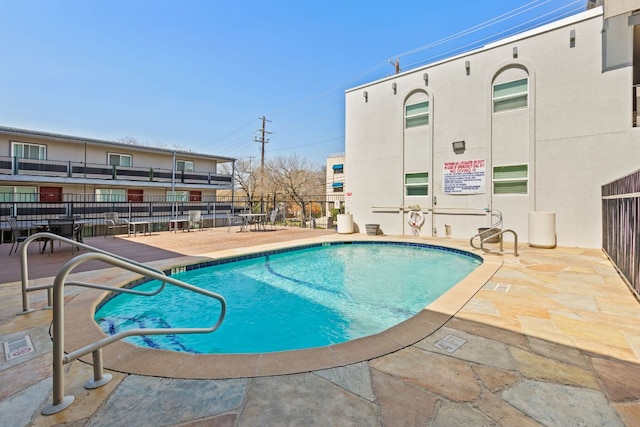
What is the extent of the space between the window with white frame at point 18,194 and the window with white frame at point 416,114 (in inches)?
717

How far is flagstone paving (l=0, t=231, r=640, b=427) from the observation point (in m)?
1.62

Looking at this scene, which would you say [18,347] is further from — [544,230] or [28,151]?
[28,151]

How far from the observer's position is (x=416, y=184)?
10.4 meters

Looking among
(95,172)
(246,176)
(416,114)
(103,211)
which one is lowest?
(103,211)

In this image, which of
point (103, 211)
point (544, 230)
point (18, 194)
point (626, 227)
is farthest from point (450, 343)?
point (18, 194)

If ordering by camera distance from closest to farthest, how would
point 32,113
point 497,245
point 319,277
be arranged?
point 319,277, point 497,245, point 32,113

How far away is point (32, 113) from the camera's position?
843 inches

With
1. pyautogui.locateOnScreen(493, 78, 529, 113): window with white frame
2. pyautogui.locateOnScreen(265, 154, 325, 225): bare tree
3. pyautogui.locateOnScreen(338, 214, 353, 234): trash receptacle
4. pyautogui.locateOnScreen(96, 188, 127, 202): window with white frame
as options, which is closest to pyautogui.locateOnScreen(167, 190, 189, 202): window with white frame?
pyautogui.locateOnScreen(96, 188, 127, 202): window with white frame

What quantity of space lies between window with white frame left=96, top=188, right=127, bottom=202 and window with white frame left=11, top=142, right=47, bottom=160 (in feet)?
9.80

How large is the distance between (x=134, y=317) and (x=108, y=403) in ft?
8.53

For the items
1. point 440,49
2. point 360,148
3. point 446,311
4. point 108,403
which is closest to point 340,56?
point 440,49

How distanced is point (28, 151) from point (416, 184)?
62.4ft

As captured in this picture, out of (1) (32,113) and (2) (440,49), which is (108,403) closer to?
(2) (440,49)

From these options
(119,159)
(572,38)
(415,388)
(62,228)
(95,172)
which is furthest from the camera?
(119,159)
